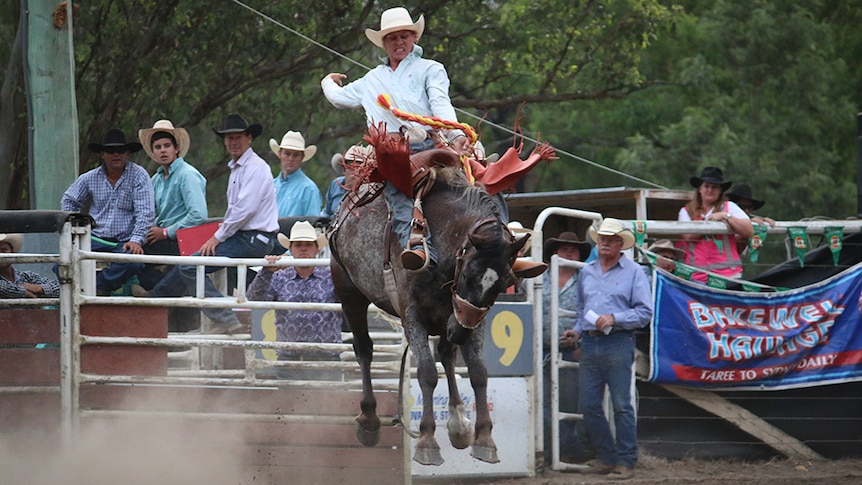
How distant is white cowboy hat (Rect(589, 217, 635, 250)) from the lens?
379 inches

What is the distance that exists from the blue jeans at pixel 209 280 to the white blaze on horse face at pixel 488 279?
149 inches

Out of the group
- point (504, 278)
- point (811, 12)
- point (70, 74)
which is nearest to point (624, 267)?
point (504, 278)

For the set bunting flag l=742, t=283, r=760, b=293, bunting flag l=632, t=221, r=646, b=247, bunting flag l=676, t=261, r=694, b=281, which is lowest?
bunting flag l=742, t=283, r=760, b=293

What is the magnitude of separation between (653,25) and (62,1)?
9931 mm

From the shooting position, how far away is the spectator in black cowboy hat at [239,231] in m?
9.55

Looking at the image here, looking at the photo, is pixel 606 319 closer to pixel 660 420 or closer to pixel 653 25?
pixel 660 420

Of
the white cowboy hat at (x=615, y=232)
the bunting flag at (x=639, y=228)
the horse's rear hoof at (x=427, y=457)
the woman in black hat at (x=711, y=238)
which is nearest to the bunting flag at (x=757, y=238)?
the woman in black hat at (x=711, y=238)

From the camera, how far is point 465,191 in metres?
6.77

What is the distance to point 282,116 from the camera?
1833cm

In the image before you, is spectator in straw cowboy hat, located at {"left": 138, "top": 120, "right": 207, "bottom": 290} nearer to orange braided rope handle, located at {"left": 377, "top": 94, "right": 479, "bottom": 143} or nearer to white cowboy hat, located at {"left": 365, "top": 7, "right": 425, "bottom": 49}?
white cowboy hat, located at {"left": 365, "top": 7, "right": 425, "bottom": 49}

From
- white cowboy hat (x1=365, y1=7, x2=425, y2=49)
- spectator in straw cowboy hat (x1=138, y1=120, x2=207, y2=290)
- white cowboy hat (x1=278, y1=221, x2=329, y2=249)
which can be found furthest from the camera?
spectator in straw cowboy hat (x1=138, y1=120, x2=207, y2=290)

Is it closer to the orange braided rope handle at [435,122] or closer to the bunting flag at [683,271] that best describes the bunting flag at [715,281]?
the bunting flag at [683,271]

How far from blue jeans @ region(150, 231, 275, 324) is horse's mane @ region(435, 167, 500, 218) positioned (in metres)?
3.11

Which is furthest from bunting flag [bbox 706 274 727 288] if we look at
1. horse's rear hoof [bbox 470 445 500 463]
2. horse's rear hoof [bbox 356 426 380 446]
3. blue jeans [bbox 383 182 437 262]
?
horse's rear hoof [bbox 470 445 500 463]
